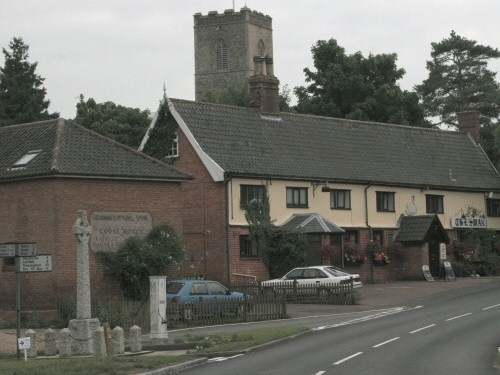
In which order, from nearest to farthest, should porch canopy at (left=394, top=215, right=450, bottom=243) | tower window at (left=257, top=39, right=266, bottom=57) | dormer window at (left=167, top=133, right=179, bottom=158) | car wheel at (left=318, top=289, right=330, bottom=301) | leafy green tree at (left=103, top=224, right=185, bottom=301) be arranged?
leafy green tree at (left=103, top=224, right=185, bottom=301) < car wheel at (left=318, top=289, right=330, bottom=301) < dormer window at (left=167, top=133, right=179, bottom=158) < porch canopy at (left=394, top=215, right=450, bottom=243) < tower window at (left=257, top=39, right=266, bottom=57)

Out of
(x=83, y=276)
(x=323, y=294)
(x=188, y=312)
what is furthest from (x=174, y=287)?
(x=83, y=276)

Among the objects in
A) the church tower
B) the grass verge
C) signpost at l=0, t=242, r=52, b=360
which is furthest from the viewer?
the church tower

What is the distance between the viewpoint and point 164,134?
50719 mm

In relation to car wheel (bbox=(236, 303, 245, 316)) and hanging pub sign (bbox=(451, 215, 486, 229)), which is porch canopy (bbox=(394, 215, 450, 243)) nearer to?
hanging pub sign (bbox=(451, 215, 486, 229))

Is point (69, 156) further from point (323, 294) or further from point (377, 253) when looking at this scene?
point (377, 253)

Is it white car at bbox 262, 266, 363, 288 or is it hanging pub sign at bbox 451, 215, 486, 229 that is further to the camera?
hanging pub sign at bbox 451, 215, 486, 229

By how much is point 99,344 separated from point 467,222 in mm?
38406

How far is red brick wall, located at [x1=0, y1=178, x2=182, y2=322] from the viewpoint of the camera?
37.8 meters

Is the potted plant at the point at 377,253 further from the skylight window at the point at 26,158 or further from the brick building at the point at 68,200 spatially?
the skylight window at the point at 26,158

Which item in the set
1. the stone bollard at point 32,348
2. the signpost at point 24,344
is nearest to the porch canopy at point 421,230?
the stone bollard at point 32,348

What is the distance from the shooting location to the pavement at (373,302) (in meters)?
32.7

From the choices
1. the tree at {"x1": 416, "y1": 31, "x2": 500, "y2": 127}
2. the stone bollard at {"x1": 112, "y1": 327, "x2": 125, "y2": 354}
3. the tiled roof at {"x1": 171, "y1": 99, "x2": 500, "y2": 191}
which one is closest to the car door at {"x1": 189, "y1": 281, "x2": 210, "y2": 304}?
the stone bollard at {"x1": 112, "y1": 327, "x2": 125, "y2": 354}

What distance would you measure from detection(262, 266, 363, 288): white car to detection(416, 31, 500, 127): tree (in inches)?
1925

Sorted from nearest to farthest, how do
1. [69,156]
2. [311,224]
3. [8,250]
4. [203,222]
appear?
[8,250]
[69,156]
[203,222]
[311,224]
